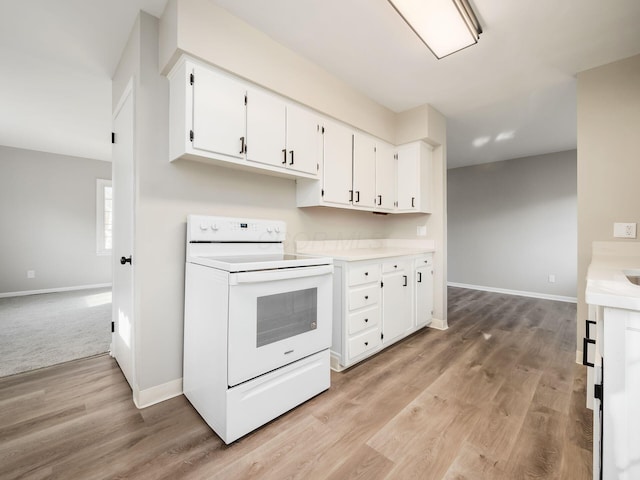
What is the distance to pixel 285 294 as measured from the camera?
1.70 metres

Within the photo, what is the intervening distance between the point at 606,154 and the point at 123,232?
3895mm

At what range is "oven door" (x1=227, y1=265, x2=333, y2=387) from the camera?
4.77 feet

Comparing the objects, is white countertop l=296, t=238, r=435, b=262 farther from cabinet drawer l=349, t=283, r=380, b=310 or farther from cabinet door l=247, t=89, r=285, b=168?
cabinet door l=247, t=89, r=285, b=168

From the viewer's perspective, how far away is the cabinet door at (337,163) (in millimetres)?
2521

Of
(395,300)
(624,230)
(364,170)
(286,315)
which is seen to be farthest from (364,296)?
(624,230)

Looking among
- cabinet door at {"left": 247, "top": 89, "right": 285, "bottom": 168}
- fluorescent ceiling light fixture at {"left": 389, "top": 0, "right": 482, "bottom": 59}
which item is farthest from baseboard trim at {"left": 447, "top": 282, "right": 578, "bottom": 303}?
cabinet door at {"left": 247, "top": 89, "right": 285, "bottom": 168}

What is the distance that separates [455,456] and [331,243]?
1.97 metres

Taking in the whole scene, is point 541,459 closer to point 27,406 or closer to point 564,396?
point 564,396

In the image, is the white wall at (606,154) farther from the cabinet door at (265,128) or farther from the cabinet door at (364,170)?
the cabinet door at (265,128)

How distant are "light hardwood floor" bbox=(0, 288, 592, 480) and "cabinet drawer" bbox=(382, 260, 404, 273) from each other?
78cm

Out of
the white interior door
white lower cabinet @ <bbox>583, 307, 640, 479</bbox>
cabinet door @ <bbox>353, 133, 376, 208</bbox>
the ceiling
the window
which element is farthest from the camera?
the window

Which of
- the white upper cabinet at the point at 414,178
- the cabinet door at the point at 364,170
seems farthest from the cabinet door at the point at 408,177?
the cabinet door at the point at 364,170

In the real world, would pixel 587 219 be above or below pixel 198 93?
below

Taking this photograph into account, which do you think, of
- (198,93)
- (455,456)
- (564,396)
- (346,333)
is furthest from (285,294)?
(564,396)
